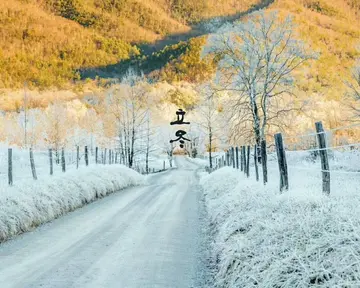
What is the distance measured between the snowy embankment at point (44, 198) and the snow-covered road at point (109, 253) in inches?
13.7

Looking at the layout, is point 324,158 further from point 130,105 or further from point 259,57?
point 130,105

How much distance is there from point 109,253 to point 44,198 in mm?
5113

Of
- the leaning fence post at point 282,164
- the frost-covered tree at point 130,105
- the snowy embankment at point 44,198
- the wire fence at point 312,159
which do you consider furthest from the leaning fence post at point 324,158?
the frost-covered tree at point 130,105

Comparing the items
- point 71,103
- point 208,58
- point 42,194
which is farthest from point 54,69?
point 42,194

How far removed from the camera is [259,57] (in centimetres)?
2222

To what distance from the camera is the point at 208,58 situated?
23.3 meters

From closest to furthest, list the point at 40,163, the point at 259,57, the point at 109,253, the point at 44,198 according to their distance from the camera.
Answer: the point at 109,253 < the point at 44,198 < the point at 259,57 < the point at 40,163

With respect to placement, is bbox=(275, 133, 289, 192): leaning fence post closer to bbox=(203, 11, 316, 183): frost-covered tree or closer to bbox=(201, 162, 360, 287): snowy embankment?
bbox=(201, 162, 360, 287): snowy embankment

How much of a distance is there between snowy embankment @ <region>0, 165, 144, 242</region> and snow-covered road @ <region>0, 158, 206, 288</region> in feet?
1.14

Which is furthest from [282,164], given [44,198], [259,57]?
[259,57]

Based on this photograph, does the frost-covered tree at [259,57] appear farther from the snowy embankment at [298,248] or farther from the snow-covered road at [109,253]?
the snowy embankment at [298,248]

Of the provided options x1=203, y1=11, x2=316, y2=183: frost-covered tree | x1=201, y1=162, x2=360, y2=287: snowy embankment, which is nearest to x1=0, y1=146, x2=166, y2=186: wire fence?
x1=201, y1=162, x2=360, y2=287: snowy embankment

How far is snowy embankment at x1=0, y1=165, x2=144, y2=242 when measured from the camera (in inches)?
344

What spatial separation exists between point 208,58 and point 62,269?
19.4 m
